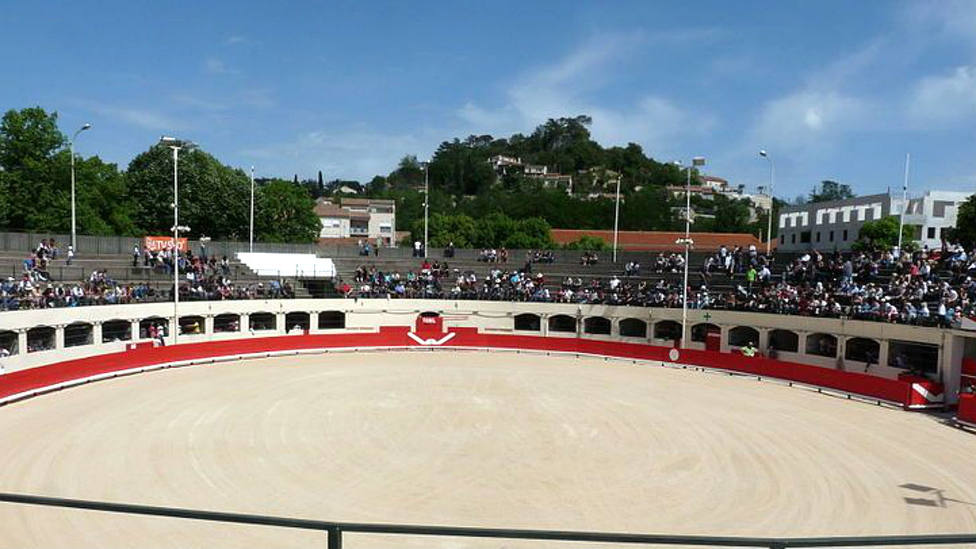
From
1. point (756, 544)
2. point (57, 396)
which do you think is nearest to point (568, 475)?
point (756, 544)

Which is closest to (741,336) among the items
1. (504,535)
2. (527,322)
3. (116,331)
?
(527,322)

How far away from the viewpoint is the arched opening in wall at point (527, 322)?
47969 mm

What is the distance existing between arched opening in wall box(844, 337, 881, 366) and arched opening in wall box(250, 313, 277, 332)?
117 feet

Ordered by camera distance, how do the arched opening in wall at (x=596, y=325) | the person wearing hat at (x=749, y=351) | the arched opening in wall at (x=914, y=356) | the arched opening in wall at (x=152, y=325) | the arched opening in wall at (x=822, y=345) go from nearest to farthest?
the arched opening in wall at (x=914, y=356)
the arched opening in wall at (x=822, y=345)
the person wearing hat at (x=749, y=351)
the arched opening in wall at (x=152, y=325)
the arched opening in wall at (x=596, y=325)

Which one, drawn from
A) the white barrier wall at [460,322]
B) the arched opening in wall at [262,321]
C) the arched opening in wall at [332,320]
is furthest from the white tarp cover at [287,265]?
the white barrier wall at [460,322]

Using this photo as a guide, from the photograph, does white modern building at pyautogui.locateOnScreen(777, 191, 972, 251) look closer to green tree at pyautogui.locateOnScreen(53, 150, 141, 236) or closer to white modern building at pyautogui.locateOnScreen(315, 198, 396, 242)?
green tree at pyautogui.locateOnScreen(53, 150, 141, 236)

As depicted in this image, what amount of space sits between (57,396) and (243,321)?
16538 millimetres

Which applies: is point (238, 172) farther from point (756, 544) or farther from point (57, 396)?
point (756, 544)

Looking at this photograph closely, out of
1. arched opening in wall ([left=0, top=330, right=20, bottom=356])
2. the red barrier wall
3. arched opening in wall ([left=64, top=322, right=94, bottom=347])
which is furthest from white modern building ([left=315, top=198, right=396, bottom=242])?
arched opening in wall ([left=0, top=330, right=20, bottom=356])

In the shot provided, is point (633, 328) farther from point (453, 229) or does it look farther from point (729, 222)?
point (729, 222)

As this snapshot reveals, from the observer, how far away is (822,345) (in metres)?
35.4

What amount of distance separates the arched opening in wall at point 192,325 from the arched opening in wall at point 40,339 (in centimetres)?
806

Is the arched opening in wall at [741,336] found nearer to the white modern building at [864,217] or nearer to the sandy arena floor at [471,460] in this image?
the sandy arena floor at [471,460]

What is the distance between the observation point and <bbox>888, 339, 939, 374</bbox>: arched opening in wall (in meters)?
29.9
